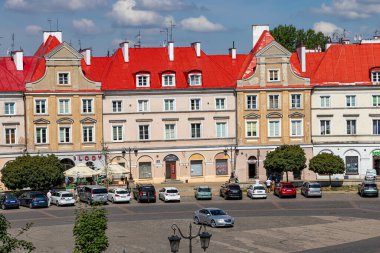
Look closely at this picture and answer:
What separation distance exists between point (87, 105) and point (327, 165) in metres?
27.7

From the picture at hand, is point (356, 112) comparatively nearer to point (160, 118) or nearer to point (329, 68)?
point (329, 68)

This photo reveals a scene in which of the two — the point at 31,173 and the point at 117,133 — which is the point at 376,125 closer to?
the point at 117,133

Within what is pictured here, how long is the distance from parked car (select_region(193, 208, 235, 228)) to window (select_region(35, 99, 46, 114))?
36.7 metres

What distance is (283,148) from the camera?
10656 cm

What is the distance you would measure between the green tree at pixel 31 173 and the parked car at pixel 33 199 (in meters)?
4.71

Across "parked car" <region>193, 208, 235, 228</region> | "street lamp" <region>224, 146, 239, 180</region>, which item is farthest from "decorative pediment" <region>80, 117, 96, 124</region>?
"parked car" <region>193, 208, 235, 228</region>

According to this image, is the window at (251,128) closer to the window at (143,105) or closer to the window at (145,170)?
the window at (143,105)

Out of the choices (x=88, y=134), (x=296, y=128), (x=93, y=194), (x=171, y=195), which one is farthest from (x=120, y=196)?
(x=296, y=128)

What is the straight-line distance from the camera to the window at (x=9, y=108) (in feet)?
350

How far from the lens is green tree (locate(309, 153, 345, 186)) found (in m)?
104

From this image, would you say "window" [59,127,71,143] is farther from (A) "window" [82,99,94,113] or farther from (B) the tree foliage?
(B) the tree foliage

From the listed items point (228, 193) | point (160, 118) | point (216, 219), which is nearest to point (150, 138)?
point (160, 118)

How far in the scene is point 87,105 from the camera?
109062mm

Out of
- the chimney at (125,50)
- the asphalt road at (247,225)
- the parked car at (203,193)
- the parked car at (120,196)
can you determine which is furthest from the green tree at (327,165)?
the chimney at (125,50)
